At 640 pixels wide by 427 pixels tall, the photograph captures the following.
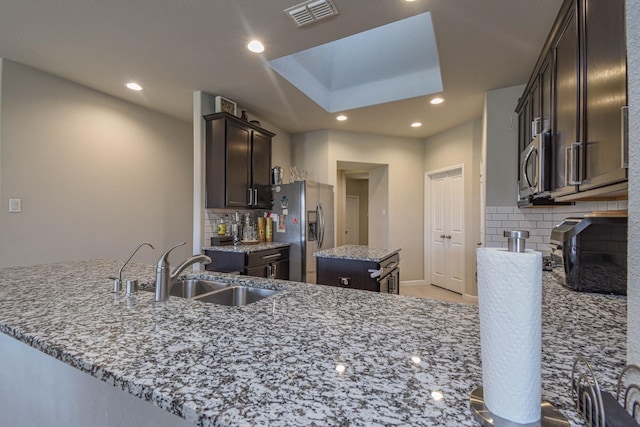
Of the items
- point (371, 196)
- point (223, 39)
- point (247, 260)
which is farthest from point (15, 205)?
point (371, 196)

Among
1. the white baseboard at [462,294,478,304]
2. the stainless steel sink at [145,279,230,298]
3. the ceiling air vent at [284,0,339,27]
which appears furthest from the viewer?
the white baseboard at [462,294,478,304]

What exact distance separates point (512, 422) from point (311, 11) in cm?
232

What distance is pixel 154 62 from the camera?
268 centimetres

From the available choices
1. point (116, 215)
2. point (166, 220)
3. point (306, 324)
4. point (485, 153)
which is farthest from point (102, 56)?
point (485, 153)

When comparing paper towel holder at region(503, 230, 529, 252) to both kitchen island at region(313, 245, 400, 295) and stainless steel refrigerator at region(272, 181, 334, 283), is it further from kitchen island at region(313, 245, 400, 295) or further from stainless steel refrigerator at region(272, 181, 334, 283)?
stainless steel refrigerator at region(272, 181, 334, 283)

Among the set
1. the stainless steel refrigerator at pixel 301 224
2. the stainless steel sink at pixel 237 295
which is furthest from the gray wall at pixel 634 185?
the stainless steel refrigerator at pixel 301 224

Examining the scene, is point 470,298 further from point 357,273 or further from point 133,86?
point 133,86

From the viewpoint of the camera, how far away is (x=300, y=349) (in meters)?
0.77

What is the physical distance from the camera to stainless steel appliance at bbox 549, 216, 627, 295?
1.27 metres

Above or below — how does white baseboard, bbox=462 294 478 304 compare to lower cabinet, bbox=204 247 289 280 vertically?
below

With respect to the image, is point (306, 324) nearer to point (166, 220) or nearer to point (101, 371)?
point (101, 371)

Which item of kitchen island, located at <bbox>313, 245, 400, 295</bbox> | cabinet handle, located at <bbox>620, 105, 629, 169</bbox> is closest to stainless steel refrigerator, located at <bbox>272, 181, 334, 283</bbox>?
kitchen island, located at <bbox>313, 245, 400, 295</bbox>

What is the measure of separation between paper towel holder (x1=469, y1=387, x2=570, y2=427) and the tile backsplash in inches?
98.3

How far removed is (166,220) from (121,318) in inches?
138
